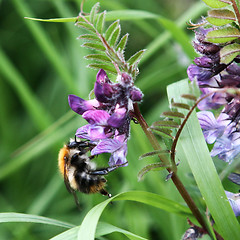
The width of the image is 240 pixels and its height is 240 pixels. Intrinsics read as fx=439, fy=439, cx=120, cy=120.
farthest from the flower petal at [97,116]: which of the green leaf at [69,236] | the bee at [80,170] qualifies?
the bee at [80,170]

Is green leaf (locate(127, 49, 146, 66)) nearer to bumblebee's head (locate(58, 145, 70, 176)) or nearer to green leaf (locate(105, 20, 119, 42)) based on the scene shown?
green leaf (locate(105, 20, 119, 42))

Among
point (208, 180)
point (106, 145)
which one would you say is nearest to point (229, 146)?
point (208, 180)

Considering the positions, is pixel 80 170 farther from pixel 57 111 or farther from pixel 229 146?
pixel 57 111

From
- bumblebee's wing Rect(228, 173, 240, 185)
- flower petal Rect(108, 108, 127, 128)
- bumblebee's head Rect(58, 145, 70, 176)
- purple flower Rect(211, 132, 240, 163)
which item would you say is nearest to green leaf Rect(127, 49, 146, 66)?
flower petal Rect(108, 108, 127, 128)

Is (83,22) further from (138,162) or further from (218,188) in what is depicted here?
(138,162)

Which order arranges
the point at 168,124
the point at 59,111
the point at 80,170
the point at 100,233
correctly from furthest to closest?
the point at 59,111 → the point at 80,170 → the point at 100,233 → the point at 168,124

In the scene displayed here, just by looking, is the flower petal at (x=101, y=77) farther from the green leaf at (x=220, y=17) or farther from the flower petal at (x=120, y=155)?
the green leaf at (x=220, y=17)
